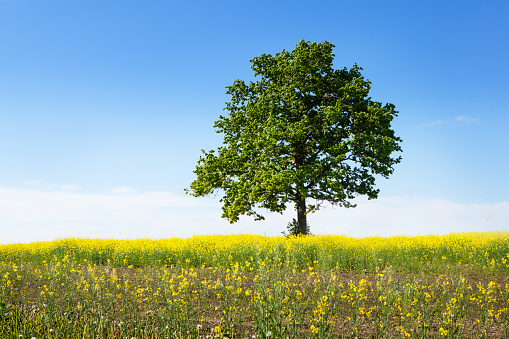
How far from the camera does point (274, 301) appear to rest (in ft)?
19.0

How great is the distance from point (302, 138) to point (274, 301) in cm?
1425

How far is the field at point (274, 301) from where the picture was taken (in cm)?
586

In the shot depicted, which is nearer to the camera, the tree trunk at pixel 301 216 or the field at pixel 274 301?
the field at pixel 274 301

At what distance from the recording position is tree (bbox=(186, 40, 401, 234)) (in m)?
18.7

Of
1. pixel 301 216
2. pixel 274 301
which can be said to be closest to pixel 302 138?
pixel 301 216

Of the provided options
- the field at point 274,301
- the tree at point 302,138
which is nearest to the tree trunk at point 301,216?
the tree at point 302,138

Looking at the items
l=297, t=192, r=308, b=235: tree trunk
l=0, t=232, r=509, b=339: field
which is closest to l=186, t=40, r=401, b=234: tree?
l=297, t=192, r=308, b=235: tree trunk

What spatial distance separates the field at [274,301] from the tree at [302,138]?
19.8ft

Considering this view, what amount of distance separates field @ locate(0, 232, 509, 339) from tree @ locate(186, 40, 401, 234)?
603 centimetres

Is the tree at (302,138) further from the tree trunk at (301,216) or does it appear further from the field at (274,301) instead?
the field at (274,301)

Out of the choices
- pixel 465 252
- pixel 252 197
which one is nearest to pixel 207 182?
pixel 252 197

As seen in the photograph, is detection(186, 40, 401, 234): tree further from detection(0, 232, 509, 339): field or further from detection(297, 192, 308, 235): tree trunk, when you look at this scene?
detection(0, 232, 509, 339): field

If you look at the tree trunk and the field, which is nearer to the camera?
the field

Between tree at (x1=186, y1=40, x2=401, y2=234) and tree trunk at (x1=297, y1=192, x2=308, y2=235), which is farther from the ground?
tree at (x1=186, y1=40, x2=401, y2=234)
